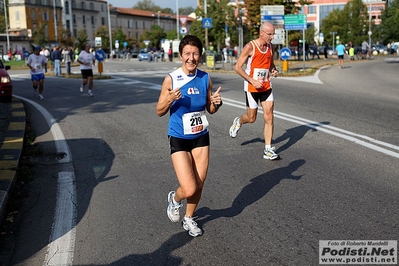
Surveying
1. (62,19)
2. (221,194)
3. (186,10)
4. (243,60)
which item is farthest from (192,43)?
(186,10)

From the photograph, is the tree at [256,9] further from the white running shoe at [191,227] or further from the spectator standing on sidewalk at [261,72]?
the white running shoe at [191,227]

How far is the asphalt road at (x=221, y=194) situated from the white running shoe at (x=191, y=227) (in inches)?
2.2

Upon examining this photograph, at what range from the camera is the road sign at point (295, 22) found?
97.0 feet

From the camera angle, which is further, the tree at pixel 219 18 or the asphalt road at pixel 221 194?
the tree at pixel 219 18

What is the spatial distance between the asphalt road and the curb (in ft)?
0.90

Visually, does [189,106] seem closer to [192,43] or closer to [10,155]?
[192,43]

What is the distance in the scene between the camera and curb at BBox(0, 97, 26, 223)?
6238mm

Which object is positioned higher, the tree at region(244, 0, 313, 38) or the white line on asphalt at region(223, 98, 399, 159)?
the tree at region(244, 0, 313, 38)

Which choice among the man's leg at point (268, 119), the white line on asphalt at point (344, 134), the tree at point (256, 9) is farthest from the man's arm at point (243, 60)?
the tree at point (256, 9)

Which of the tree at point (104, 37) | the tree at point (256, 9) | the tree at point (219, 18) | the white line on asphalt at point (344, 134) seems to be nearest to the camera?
the white line on asphalt at point (344, 134)

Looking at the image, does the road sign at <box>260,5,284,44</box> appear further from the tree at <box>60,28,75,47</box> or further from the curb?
the tree at <box>60,28,75,47</box>

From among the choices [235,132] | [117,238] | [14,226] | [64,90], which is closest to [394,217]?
[117,238]

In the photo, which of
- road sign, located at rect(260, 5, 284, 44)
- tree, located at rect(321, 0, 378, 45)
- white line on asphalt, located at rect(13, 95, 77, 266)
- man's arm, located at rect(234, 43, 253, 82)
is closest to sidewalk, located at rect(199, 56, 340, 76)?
road sign, located at rect(260, 5, 284, 44)

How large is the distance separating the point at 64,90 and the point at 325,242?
18.5 meters
